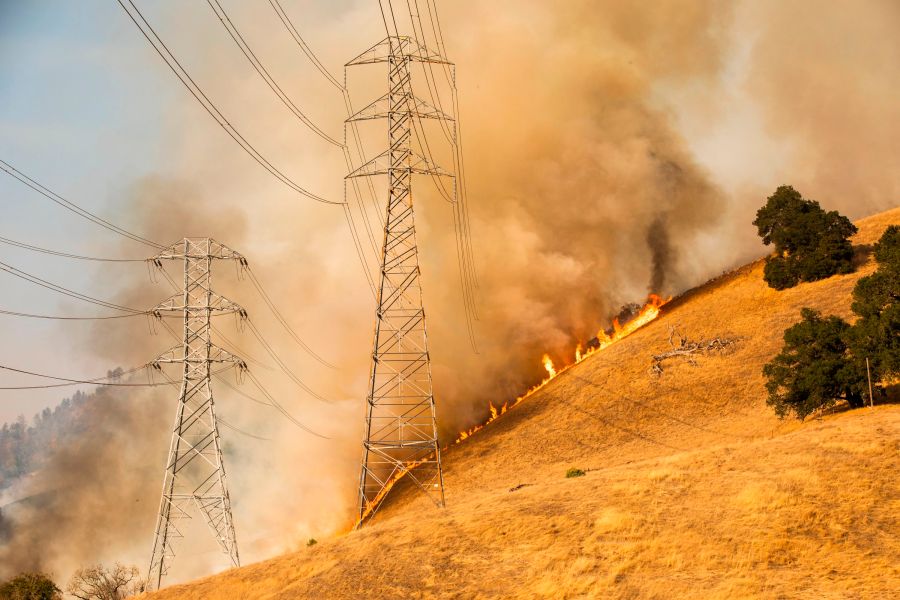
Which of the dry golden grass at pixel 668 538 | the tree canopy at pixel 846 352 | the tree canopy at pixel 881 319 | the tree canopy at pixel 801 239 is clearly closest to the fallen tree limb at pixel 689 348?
the tree canopy at pixel 801 239

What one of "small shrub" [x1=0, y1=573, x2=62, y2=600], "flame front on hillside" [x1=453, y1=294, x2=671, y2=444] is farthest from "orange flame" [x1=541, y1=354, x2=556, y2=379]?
"small shrub" [x1=0, y1=573, x2=62, y2=600]

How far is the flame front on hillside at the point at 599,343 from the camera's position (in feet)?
279

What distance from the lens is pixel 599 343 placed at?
95375mm

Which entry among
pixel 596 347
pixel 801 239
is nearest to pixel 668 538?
pixel 801 239

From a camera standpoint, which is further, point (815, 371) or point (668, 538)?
point (815, 371)

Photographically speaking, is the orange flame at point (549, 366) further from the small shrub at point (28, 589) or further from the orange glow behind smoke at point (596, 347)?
the small shrub at point (28, 589)

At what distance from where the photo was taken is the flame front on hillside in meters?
85.0

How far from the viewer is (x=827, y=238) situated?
249 feet

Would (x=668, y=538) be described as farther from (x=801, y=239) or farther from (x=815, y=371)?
(x=801, y=239)

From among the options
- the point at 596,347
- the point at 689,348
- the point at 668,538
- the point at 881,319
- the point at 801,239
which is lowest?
the point at 668,538

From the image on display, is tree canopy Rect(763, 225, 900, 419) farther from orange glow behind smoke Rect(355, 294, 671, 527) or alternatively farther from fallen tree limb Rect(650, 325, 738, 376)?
orange glow behind smoke Rect(355, 294, 671, 527)

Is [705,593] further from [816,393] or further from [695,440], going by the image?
[695,440]

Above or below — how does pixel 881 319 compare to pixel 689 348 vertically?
below

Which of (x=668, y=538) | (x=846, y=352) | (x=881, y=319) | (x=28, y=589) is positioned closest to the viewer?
(x=668, y=538)
